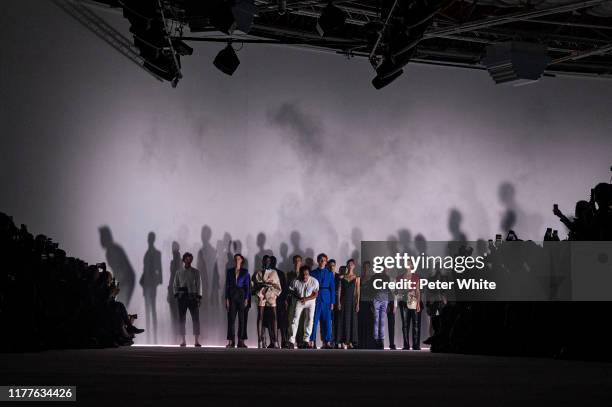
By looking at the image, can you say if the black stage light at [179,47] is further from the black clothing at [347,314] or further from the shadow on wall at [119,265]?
the black clothing at [347,314]

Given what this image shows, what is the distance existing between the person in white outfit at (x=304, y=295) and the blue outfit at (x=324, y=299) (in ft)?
0.59

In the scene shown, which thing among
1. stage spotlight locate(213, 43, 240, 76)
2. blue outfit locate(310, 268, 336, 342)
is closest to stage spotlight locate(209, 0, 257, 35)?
stage spotlight locate(213, 43, 240, 76)

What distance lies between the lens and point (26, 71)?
39.9 feet

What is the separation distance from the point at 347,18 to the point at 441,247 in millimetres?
4324

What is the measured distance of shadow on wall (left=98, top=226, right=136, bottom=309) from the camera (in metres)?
13.5

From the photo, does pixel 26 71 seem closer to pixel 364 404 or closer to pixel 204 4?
pixel 204 4

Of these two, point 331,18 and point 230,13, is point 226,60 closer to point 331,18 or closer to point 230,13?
point 331,18

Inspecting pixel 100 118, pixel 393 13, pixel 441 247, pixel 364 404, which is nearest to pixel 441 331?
pixel 393 13

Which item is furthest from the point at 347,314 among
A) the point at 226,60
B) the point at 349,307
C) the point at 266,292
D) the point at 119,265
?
the point at 226,60

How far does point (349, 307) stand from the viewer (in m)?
13.5

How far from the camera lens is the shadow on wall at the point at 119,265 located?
44.2 ft

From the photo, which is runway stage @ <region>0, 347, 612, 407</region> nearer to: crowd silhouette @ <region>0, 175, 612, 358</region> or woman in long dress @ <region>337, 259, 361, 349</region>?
crowd silhouette @ <region>0, 175, 612, 358</region>

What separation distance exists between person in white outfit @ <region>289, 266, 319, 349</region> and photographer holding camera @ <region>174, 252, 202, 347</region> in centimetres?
142

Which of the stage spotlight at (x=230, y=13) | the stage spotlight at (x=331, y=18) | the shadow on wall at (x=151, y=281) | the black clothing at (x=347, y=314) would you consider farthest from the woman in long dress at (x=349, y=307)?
the stage spotlight at (x=230, y=13)
